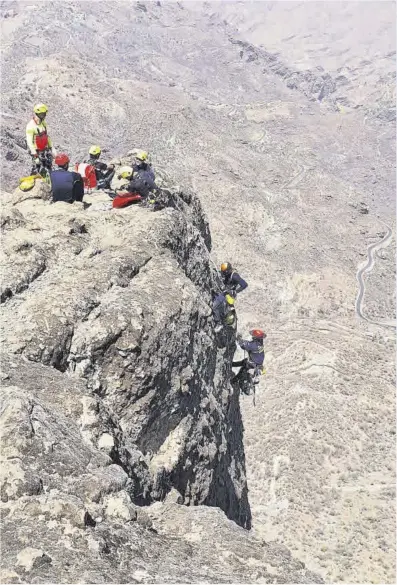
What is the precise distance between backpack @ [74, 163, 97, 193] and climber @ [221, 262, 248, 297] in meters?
5.77

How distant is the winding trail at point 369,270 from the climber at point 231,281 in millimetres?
52077

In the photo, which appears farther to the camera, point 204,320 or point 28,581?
point 204,320

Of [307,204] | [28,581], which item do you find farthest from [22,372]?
[307,204]

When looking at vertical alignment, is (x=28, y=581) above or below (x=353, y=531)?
above

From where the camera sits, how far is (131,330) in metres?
12.7

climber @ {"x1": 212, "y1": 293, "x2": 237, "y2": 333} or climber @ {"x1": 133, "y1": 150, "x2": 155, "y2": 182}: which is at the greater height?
climber @ {"x1": 133, "y1": 150, "x2": 155, "y2": 182}

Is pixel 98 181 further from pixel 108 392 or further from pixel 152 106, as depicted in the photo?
pixel 152 106

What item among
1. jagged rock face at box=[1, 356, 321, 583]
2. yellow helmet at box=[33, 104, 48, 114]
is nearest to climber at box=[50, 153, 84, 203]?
yellow helmet at box=[33, 104, 48, 114]

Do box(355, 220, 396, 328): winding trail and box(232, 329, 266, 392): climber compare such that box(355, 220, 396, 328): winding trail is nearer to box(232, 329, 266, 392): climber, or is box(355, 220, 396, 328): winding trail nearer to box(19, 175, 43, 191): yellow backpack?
box(232, 329, 266, 392): climber

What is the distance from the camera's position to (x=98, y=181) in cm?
2008

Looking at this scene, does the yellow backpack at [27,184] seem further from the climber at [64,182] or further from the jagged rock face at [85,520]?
the jagged rock face at [85,520]

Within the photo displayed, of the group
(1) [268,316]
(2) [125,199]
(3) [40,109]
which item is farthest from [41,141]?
(1) [268,316]

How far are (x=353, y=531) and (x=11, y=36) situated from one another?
211m

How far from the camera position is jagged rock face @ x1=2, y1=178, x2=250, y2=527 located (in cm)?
1200
